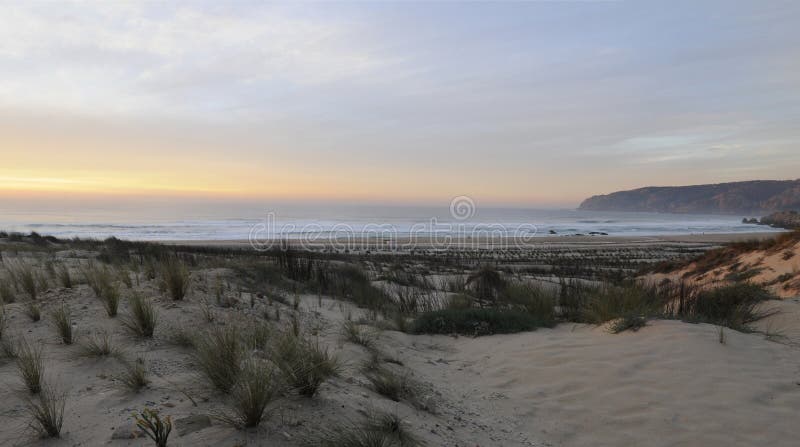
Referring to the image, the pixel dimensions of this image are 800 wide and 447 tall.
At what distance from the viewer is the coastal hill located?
11938cm

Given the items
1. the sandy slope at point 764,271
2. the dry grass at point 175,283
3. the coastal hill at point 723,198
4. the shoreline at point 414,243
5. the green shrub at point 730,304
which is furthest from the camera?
the coastal hill at point 723,198

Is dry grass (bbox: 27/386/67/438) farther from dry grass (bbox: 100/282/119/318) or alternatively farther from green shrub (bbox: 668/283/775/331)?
green shrub (bbox: 668/283/775/331)

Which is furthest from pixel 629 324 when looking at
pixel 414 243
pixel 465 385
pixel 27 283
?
pixel 414 243

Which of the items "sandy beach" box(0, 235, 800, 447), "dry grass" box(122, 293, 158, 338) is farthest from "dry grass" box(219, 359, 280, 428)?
"dry grass" box(122, 293, 158, 338)

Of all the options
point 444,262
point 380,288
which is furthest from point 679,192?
point 380,288

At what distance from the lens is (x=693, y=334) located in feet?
16.8

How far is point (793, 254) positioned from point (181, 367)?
15324 mm

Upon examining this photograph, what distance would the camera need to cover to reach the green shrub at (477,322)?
21.7ft

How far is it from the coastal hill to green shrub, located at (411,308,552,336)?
141475 mm

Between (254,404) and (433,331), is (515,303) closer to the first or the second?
(433,331)

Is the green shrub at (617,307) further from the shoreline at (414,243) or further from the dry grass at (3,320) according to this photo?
the shoreline at (414,243)

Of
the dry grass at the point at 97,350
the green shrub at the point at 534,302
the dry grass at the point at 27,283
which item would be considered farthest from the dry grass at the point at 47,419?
the green shrub at the point at 534,302

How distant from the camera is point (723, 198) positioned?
136625mm

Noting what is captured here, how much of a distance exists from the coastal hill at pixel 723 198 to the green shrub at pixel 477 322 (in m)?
141
